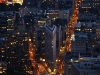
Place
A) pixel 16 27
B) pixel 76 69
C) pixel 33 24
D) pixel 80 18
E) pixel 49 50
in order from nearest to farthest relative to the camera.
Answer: pixel 76 69 → pixel 49 50 → pixel 16 27 → pixel 33 24 → pixel 80 18

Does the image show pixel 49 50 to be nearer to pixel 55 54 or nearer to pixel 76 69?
pixel 55 54

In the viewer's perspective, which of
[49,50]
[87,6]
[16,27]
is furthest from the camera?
[87,6]

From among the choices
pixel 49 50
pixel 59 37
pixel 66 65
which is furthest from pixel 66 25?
pixel 66 65

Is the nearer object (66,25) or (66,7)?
(66,25)

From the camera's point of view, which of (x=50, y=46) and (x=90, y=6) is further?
(x=90, y=6)

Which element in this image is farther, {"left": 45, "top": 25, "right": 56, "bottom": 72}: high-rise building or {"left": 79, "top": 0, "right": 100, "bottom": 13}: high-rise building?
{"left": 79, "top": 0, "right": 100, "bottom": 13}: high-rise building

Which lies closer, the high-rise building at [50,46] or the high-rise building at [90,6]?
the high-rise building at [50,46]
